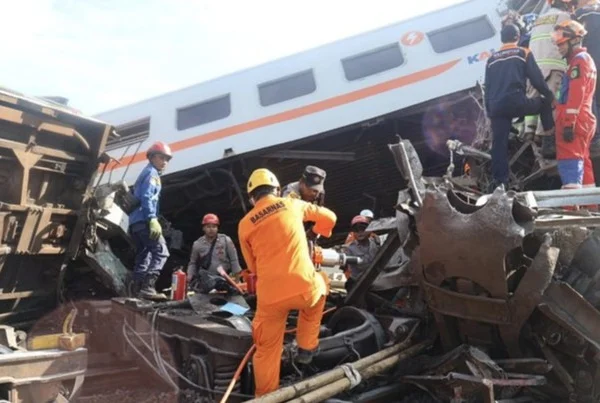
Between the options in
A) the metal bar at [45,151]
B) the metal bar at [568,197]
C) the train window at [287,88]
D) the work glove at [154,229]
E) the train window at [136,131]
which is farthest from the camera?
the train window at [136,131]

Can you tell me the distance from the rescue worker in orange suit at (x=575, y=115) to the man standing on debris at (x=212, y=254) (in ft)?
10.4

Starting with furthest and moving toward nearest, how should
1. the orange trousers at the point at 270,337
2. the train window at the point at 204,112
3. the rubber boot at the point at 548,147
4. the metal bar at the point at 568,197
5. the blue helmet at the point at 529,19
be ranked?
the train window at the point at 204,112
the blue helmet at the point at 529,19
the rubber boot at the point at 548,147
the orange trousers at the point at 270,337
the metal bar at the point at 568,197

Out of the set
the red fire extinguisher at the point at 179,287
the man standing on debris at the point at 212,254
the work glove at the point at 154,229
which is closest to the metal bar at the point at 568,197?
the red fire extinguisher at the point at 179,287

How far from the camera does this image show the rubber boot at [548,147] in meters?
4.51

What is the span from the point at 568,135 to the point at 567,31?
90 centimetres

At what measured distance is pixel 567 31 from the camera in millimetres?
4348

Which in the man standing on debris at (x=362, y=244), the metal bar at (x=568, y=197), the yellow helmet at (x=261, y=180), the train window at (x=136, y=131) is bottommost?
the man standing on debris at (x=362, y=244)

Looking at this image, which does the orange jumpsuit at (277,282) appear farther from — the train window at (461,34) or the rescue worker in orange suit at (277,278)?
the train window at (461,34)

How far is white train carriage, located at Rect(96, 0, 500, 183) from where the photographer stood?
6.95 m

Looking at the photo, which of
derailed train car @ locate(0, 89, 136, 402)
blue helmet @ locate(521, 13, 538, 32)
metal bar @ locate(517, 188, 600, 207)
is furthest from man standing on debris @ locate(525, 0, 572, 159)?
derailed train car @ locate(0, 89, 136, 402)

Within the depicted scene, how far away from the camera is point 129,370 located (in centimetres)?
450

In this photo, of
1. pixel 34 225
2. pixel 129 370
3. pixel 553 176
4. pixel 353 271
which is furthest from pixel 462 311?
pixel 34 225

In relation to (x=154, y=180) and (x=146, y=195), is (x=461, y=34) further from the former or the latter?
(x=146, y=195)

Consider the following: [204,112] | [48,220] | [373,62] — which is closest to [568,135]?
[373,62]
